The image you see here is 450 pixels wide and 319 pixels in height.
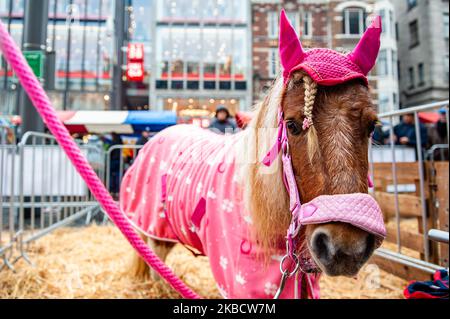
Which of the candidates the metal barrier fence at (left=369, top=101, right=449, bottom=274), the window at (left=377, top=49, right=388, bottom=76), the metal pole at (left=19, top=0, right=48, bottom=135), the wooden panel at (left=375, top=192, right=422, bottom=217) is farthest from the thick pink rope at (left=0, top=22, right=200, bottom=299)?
the wooden panel at (left=375, top=192, right=422, bottom=217)

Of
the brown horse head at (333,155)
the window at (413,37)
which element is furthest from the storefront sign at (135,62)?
the window at (413,37)

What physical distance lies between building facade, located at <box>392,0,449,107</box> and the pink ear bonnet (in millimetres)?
1968

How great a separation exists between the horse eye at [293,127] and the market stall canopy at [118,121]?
1312mm

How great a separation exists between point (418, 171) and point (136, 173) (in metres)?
2.43

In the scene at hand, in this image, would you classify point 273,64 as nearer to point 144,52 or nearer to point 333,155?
point 333,155

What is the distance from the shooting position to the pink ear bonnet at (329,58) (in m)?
0.98

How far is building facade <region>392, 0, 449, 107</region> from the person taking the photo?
3.13m

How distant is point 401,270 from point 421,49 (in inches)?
154

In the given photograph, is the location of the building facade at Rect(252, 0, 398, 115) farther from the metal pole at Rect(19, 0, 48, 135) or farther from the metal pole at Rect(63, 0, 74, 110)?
the metal pole at Rect(19, 0, 48, 135)

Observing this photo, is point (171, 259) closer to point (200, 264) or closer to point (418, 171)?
point (200, 264)
